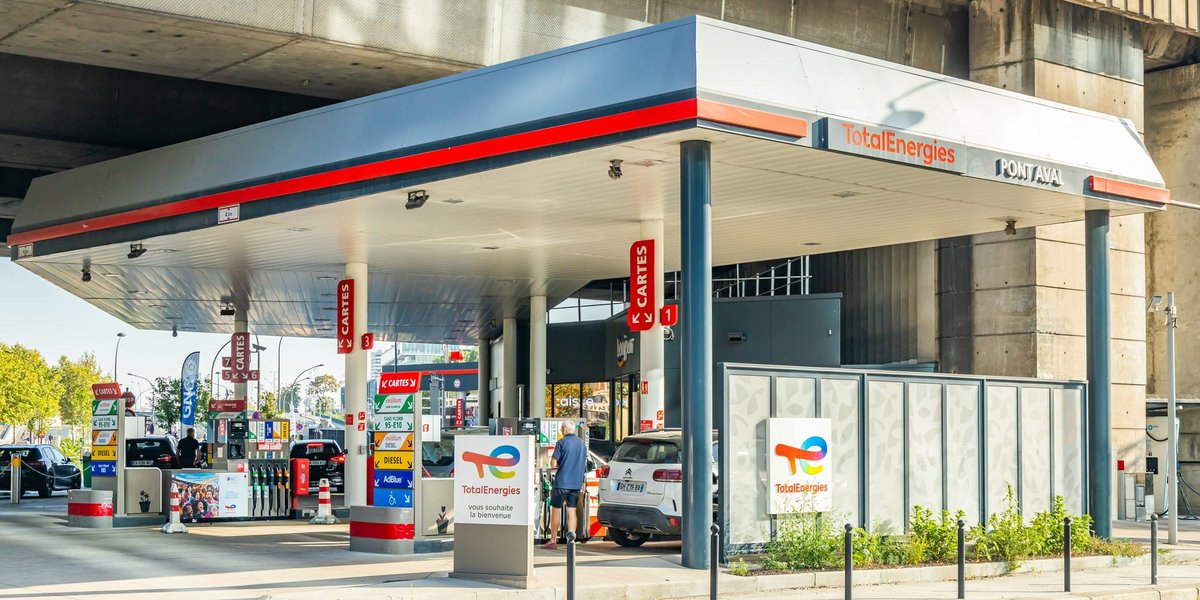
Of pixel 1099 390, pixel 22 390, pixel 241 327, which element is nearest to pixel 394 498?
pixel 1099 390

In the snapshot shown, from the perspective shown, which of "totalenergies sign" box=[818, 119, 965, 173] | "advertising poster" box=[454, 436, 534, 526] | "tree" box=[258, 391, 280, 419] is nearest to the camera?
"advertising poster" box=[454, 436, 534, 526]

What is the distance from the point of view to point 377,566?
651 inches

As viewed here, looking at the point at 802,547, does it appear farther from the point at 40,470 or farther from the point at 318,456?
the point at 40,470

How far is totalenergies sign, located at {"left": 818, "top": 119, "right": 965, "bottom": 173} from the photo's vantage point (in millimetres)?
15859

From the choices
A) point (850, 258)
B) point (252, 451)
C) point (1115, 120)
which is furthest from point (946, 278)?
point (252, 451)

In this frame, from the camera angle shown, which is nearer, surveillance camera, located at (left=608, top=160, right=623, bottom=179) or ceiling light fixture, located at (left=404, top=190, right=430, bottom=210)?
surveillance camera, located at (left=608, top=160, right=623, bottom=179)

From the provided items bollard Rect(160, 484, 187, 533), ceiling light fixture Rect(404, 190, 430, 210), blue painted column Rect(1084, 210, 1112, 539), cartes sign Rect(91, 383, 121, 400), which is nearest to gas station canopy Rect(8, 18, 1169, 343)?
ceiling light fixture Rect(404, 190, 430, 210)

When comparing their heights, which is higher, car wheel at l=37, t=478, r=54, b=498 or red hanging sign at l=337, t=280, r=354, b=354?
red hanging sign at l=337, t=280, r=354, b=354

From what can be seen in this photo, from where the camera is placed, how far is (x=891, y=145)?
54.2 feet

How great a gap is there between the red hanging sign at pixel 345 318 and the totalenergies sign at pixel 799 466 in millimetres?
11311

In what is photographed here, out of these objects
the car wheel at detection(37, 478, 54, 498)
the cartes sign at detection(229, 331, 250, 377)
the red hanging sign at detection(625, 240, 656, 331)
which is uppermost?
the red hanging sign at detection(625, 240, 656, 331)

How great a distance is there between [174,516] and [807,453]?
37.4 feet

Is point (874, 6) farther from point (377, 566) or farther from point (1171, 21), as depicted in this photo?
point (377, 566)

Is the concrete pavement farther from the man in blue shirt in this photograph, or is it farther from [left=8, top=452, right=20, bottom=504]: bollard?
[left=8, top=452, right=20, bottom=504]: bollard
